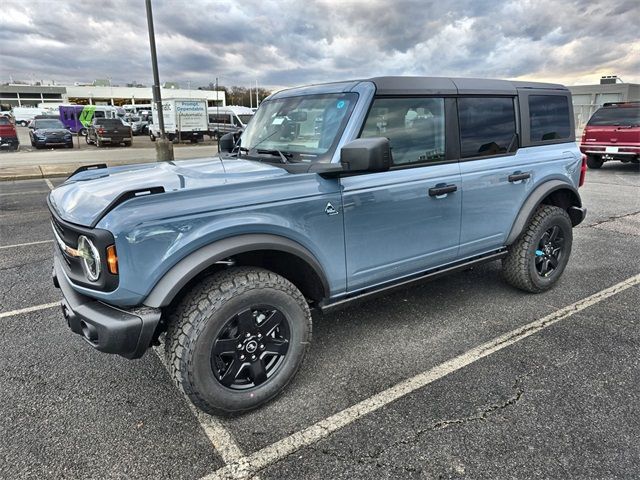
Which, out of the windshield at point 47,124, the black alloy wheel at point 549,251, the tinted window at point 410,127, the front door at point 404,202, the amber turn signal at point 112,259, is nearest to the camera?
the amber turn signal at point 112,259

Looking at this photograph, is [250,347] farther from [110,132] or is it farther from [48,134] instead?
[110,132]

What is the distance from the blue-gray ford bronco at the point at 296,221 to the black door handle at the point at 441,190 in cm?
1

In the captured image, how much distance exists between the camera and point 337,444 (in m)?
2.28

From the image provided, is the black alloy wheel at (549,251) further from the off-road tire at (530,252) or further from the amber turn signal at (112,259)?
the amber turn signal at (112,259)

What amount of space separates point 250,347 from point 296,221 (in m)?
0.76

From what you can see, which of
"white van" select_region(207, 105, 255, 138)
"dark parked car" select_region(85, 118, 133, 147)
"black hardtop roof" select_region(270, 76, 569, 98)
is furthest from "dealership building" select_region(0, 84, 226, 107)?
"black hardtop roof" select_region(270, 76, 569, 98)

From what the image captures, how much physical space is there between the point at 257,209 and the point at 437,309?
213cm

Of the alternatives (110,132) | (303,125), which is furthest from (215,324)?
(110,132)

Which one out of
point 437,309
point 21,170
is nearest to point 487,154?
point 437,309

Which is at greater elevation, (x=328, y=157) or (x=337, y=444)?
(x=328, y=157)

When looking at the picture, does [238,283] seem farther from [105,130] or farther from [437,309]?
[105,130]

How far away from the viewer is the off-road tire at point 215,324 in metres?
2.29

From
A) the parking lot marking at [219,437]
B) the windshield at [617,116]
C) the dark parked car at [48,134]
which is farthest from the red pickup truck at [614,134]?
the dark parked car at [48,134]

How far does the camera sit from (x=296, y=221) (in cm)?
255
